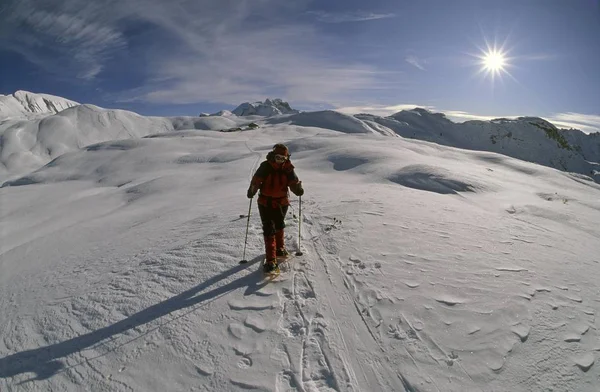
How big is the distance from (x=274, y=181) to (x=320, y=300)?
227 cm

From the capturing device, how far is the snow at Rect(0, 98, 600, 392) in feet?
11.5

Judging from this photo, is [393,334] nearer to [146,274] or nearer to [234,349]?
[234,349]

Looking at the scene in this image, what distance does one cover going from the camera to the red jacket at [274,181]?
18.6 ft

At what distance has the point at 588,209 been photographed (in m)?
10.7

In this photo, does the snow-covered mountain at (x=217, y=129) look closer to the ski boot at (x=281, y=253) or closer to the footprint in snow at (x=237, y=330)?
the ski boot at (x=281, y=253)

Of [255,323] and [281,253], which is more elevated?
[281,253]

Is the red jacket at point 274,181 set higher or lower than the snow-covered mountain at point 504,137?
lower

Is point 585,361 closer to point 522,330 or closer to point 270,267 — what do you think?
point 522,330

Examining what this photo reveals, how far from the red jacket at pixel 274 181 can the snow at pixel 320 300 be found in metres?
1.15

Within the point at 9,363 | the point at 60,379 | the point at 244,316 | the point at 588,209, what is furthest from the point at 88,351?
the point at 588,209

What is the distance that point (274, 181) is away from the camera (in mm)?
5723

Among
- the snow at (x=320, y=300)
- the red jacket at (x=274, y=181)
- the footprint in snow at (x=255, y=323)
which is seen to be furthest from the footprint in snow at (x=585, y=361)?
the red jacket at (x=274, y=181)

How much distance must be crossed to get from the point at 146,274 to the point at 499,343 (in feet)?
17.9

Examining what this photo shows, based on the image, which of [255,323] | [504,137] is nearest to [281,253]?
[255,323]
